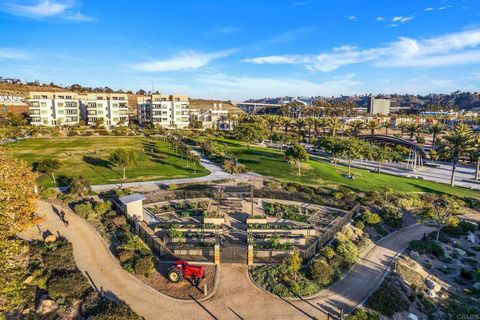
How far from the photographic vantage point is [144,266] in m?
22.8

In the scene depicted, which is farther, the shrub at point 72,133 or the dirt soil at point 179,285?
the shrub at point 72,133

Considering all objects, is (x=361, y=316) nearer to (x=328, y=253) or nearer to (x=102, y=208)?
(x=328, y=253)

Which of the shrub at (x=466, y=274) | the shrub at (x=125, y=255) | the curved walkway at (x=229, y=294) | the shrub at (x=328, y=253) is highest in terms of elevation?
the shrub at (x=125, y=255)

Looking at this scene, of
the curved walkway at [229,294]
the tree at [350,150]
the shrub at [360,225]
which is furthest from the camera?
the tree at [350,150]

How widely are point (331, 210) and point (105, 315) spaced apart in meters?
27.2

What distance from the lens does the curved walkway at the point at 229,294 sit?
1925 centimetres

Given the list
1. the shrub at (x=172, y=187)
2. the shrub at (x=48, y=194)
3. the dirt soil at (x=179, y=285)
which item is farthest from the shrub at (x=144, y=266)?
the shrub at (x=48, y=194)

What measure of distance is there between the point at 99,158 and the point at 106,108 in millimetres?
64870

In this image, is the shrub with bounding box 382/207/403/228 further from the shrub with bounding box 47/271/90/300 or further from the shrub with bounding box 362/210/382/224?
the shrub with bounding box 47/271/90/300

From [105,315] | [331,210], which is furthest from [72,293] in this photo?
[331,210]

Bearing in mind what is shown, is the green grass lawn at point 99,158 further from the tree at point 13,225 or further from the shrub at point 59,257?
the shrub at point 59,257

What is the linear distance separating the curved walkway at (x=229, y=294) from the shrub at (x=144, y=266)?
24.2 inches

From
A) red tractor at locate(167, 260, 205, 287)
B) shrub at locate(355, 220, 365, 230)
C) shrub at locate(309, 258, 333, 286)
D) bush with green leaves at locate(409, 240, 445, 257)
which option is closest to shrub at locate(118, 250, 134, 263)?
red tractor at locate(167, 260, 205, 287)

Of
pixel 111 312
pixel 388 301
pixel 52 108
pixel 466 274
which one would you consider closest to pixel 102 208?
pixel 111 312
